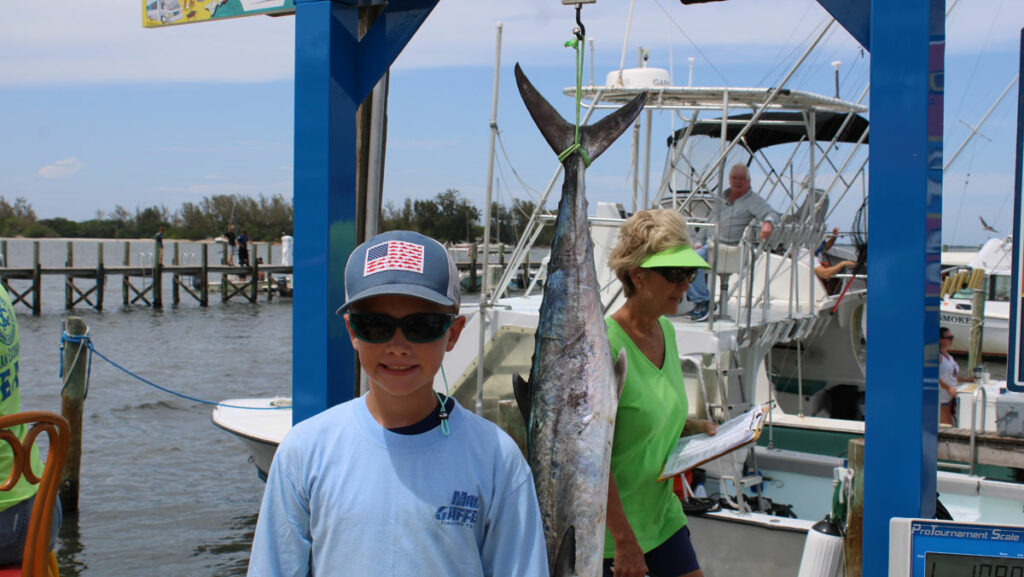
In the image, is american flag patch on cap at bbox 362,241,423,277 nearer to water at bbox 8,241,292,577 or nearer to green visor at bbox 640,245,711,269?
green visor at bbox 640,245,711,269

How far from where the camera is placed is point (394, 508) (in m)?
1.49

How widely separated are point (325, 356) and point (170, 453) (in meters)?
11.9

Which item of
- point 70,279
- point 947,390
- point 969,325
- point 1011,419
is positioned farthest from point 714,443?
point 70,279

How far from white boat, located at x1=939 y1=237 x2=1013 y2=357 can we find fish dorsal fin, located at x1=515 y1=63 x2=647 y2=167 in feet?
59.4

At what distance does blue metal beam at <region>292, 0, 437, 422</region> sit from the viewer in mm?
2426

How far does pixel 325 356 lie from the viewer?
7.95ft

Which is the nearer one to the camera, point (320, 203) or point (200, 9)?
point (320, 203)

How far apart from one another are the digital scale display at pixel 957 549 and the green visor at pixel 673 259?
2.95 ft

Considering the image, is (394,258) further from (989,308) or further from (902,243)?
(989,308)

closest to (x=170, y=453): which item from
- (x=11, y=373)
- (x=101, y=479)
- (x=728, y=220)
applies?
(x=101, y=479)

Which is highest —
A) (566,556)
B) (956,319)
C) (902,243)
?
(902,243)

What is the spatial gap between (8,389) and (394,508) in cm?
203

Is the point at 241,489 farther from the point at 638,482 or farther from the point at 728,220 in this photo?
the point at 638,482

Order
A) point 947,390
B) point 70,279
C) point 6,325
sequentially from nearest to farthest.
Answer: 1. point 6,325
2. point 947,390
3. point 70,279
